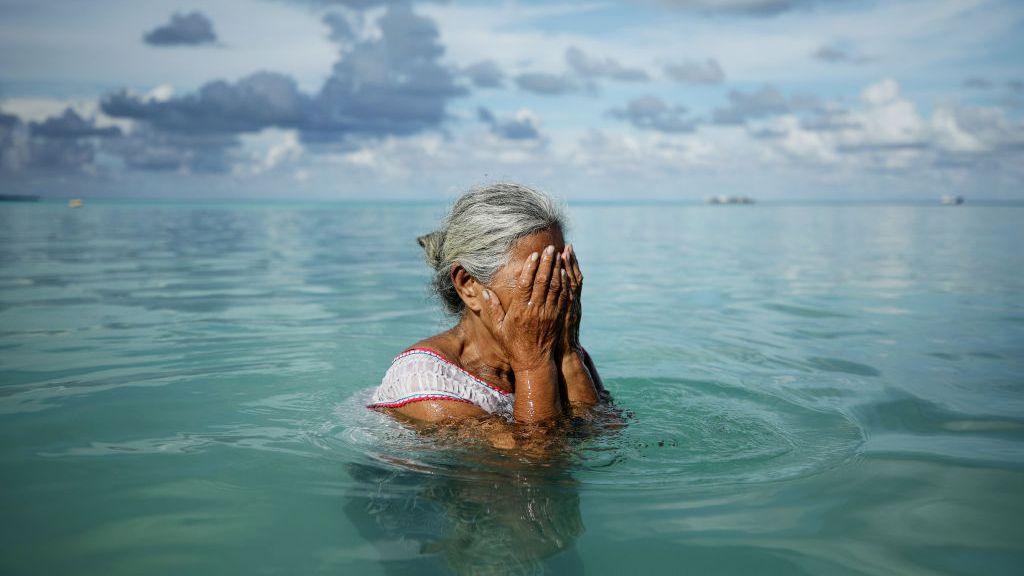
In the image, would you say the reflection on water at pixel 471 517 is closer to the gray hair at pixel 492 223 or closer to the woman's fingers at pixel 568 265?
the woman's fingers at pixel 568 265

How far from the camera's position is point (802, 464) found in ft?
13.5

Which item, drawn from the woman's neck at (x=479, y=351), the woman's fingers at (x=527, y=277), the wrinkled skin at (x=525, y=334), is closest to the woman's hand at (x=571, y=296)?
the wrinkled skin at (x=525, y=334)

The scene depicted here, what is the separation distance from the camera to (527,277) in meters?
3.78

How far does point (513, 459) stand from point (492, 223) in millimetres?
1329

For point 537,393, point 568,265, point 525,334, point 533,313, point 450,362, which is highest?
point 568,265

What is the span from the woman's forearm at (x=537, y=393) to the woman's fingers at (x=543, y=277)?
1.38ft

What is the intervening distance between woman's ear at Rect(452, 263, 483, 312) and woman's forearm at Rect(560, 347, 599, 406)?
0.69 meters

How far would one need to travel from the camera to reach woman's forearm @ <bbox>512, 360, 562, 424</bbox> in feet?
13.0

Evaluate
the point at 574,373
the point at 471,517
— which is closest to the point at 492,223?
the point at 574,373

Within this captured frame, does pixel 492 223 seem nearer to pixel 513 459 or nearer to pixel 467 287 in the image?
pixel 467 287

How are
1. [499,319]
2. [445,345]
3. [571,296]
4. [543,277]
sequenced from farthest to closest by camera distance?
1. [445,345]
2. [499,319]
3. [571,296]
4. [543,277]

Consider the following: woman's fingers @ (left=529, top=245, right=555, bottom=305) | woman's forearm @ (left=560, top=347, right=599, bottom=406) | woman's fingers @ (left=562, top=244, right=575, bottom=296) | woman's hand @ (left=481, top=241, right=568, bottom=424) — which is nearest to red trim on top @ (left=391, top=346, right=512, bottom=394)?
woman's hand @ (left=481, top=241, right=568, bottom=424)

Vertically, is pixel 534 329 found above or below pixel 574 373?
above

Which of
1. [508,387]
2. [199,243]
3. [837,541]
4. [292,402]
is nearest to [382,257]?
[199,243]
